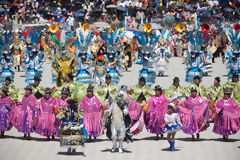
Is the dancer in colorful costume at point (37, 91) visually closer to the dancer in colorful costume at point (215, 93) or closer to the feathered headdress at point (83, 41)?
the dancer in colorful costume at point (215, 93)

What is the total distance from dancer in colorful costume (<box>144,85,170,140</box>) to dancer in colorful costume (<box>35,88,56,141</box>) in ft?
7.51

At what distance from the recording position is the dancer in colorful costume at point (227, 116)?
15500 mm

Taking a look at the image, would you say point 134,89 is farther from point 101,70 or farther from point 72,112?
point 101,70

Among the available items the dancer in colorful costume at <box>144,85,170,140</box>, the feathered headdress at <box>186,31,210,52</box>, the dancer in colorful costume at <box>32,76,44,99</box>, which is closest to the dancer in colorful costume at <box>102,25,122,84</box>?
the feathered headdress at <box>186,31,210,52</box>

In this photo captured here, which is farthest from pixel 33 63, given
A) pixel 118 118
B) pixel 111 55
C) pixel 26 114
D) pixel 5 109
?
pixel 118 118

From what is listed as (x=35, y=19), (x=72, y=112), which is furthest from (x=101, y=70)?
(x=35, y=19)

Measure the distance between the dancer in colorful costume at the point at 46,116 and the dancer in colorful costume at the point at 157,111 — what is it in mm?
2288

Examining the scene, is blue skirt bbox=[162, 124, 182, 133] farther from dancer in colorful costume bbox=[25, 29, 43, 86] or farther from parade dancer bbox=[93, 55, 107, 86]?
dancer in colorful costume bbox=[25, 29, 43, 86]

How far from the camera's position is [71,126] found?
45.3ft

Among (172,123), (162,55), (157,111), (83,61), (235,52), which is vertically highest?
(235,52)

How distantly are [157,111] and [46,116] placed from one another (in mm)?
2677

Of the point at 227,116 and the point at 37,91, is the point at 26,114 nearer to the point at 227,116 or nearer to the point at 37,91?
the point at 37,91

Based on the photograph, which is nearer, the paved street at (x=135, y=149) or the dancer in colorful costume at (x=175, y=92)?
the paved street at (x=135, y=149)

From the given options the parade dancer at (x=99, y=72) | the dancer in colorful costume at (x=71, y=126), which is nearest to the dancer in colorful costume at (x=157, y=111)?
the dancer in colorful costume at (x=71, y=126)
